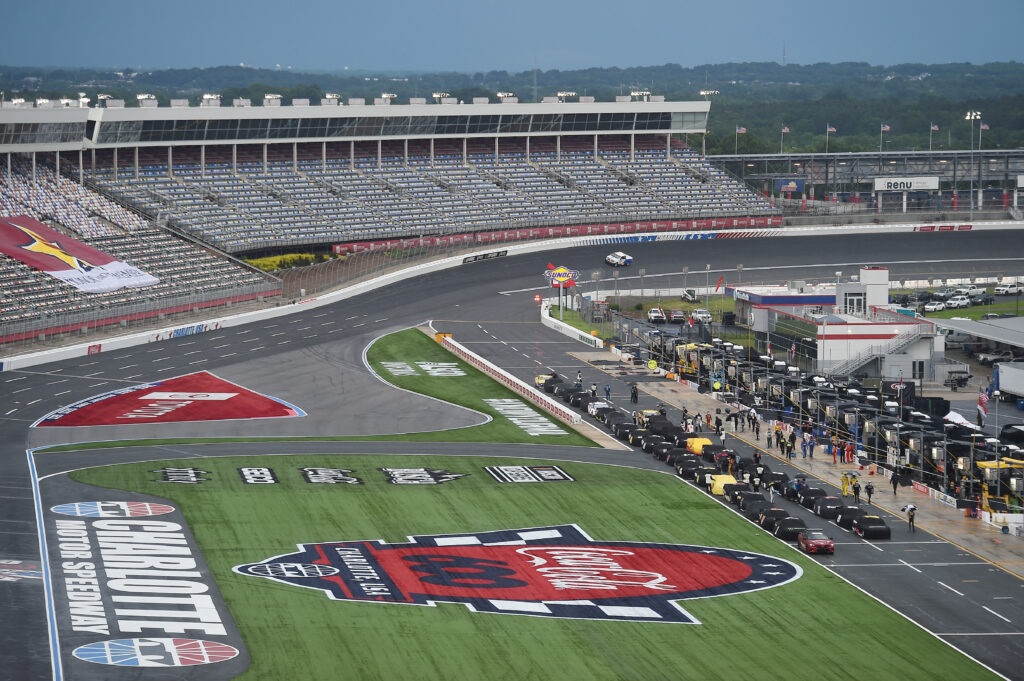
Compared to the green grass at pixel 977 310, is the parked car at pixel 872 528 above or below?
below

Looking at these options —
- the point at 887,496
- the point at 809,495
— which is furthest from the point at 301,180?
the point at 809,495

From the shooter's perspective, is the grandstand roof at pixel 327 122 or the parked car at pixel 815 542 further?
the grandstand roof at pixel 327 122

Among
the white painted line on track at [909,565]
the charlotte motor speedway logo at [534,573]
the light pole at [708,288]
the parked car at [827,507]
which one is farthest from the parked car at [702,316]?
the white painted line on track at [909,565]

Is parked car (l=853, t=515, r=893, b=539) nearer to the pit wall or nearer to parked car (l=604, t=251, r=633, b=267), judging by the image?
the pit wall

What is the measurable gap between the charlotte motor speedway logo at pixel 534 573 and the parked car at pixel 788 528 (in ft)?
9.02

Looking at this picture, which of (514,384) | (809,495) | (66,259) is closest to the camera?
(809,495)

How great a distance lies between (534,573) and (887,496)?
71.6 feet

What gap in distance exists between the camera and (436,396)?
101 meters

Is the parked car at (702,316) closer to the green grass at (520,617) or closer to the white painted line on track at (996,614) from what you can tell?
the green grass at (520,617)

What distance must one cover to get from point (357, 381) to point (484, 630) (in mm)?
50142

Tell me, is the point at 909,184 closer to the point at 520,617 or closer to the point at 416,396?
the point at 416,396

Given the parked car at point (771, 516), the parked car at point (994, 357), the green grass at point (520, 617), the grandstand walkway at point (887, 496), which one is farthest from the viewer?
the parked car at point (994, 357)

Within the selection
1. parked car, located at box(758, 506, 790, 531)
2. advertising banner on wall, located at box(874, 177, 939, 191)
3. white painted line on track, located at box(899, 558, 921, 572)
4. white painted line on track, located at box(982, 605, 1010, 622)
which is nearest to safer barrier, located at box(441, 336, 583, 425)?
parked car, located at box(758, 506, 790, 531)

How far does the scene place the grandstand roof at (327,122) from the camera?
142750 millimetres
